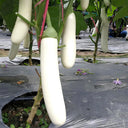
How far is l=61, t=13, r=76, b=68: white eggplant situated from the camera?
1.56ft

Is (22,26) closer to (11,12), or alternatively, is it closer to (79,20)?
(11,12)

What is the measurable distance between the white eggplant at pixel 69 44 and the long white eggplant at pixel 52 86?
0.07 m

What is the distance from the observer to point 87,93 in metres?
1.06

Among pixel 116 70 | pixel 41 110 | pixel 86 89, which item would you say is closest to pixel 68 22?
pixel 41 110

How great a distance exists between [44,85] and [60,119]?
74mm

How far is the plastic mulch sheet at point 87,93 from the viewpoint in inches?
31.4

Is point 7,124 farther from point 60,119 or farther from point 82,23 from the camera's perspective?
point 82,23

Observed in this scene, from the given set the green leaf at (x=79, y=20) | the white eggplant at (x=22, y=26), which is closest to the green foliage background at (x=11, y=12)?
the green leaf at (x=79, y=20)

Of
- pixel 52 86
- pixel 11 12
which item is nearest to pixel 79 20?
pixel 11 12

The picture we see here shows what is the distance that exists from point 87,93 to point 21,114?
1.29ft

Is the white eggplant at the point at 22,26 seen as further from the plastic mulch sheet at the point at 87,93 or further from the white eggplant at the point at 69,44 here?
the plastic mulch sheet at the point at 87,93

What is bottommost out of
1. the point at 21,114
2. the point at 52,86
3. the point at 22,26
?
the point at 21,114

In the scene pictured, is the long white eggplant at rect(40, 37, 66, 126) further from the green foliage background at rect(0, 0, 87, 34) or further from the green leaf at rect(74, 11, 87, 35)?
the green leaf at rect(74, 11, 87, 35)

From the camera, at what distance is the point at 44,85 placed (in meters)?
0.41
